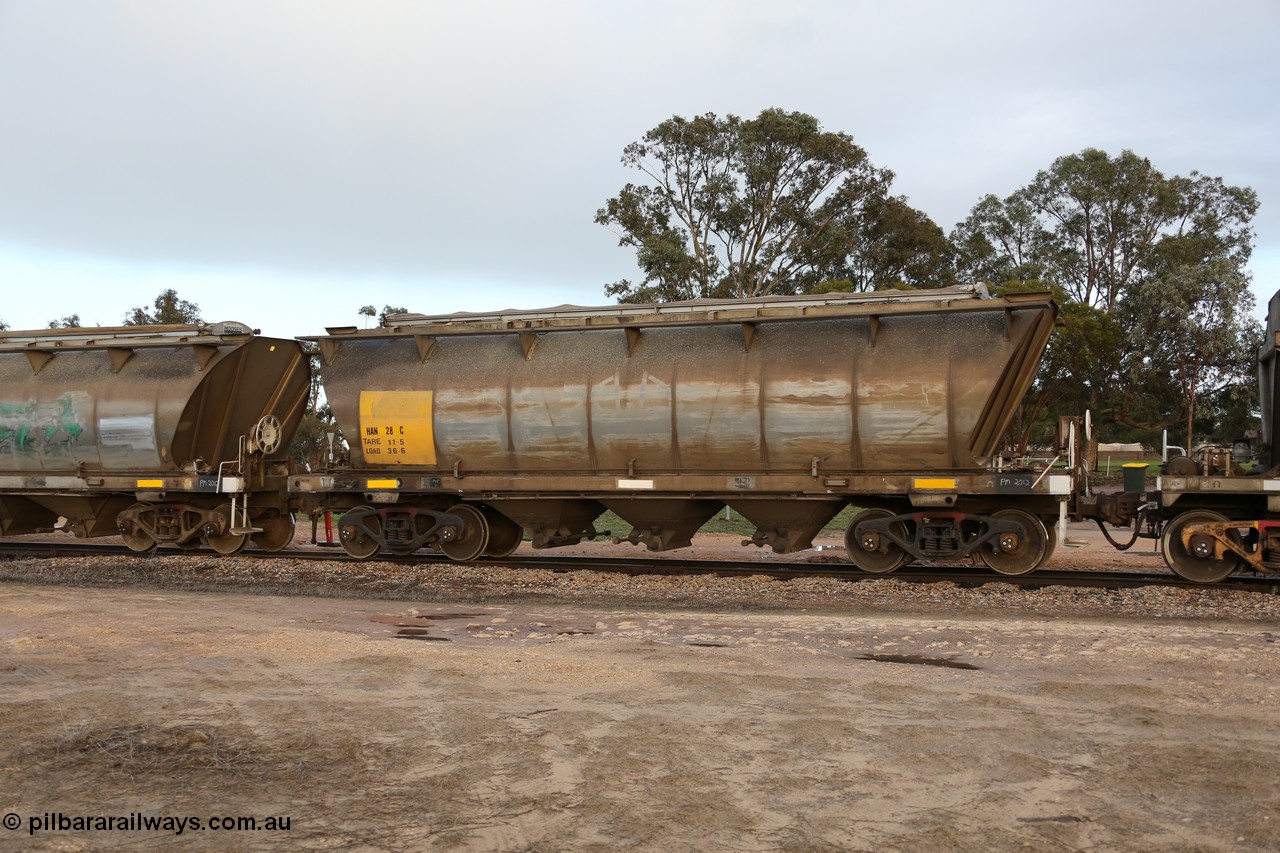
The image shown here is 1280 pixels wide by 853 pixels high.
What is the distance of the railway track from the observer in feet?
43.2

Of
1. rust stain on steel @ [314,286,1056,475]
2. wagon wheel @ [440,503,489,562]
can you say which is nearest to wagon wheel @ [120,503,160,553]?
rust stain on steel @ [314,286,1056,475]

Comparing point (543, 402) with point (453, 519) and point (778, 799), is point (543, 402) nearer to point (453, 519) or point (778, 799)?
point (453, 519)

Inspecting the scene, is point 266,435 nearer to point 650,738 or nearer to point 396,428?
point 396,428

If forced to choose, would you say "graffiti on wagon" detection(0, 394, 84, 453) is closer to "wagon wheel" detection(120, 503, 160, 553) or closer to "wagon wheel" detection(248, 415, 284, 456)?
"wagon wheel" detection(120, 503, 160, 553)

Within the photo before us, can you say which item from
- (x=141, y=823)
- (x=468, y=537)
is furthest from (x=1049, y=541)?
(x=141, y=823)

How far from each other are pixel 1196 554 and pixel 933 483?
3333 millimetres

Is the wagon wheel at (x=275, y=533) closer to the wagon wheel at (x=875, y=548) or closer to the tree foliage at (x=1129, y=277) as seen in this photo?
the wagon wheel at (x=875, y=548)

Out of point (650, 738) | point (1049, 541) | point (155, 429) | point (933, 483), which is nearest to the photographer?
point (650, 738)

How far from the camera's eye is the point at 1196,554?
1295 cm

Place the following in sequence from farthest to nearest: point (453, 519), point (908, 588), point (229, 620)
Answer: point (453, 519) < point (908, 588) < point (229, 620)

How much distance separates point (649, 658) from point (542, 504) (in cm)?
664

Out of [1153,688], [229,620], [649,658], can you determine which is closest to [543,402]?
[229,620]

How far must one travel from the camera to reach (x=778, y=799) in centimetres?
531

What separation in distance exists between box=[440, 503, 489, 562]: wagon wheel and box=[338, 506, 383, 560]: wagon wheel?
121cm
